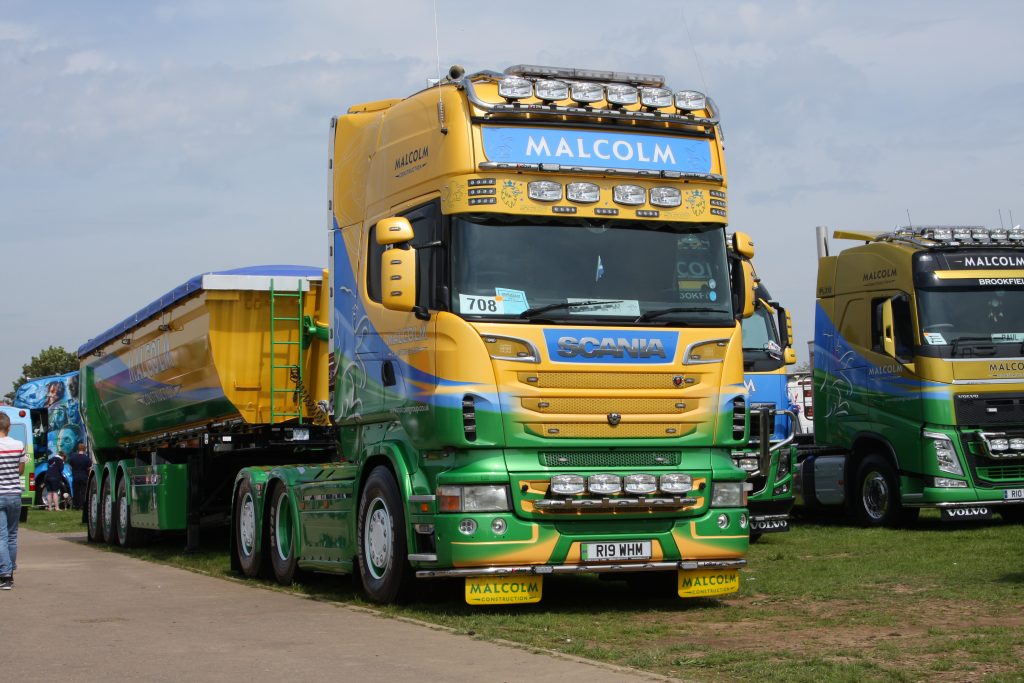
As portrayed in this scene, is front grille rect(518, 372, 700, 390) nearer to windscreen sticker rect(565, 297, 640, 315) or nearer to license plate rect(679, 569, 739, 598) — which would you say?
windscreen sticker rect(565, 297, 640, 315)

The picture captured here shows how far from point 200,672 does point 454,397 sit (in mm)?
2953

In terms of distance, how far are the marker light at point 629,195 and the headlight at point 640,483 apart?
207 cm

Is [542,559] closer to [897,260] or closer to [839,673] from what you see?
[839,673]

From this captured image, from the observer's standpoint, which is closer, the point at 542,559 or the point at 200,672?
the point at 200,672

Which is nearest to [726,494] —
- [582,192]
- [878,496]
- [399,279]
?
[582,192]

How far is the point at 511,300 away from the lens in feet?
35.4

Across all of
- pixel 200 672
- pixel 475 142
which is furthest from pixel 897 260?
pixel 200 672

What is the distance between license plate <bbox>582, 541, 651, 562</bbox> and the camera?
10984 millimetres

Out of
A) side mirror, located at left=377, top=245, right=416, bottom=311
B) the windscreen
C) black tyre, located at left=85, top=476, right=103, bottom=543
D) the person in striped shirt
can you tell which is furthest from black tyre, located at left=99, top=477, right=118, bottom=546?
the windscreen

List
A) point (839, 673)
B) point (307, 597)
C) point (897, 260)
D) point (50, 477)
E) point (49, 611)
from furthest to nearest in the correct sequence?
point (50, 477) → point (897, 260) → point (307, 597) → point (49, 611) → point (839, 673)

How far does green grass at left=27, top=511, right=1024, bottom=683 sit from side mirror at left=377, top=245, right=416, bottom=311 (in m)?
2.34

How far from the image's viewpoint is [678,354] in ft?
36.4

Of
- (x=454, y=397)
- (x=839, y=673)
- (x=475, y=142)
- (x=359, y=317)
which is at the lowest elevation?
(x=839, y=673)

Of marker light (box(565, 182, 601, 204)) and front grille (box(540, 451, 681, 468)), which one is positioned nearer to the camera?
front grille (box(540, 451, 681, 468))
